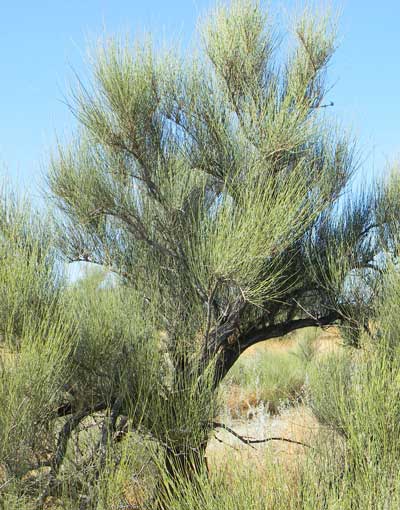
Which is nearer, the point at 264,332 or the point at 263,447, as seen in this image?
the point at 263,447

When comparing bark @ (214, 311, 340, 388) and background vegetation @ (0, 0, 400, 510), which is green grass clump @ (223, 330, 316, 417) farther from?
background vegetation @ (0, 0, 400, 510)

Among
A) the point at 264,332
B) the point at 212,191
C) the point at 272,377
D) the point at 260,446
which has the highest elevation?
the point at 212,191


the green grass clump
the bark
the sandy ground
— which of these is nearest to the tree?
the bark

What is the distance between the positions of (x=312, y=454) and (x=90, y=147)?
310 cm

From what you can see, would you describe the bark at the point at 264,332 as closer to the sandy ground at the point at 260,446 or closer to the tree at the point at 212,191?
the tree at the point at 212,191

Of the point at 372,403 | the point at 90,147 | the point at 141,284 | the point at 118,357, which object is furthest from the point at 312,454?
the point at 90,147

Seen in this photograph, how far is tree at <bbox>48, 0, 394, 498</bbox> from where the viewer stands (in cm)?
505

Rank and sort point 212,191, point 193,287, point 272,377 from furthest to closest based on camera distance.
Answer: point 272,377 → point 212,191 → point 193,287

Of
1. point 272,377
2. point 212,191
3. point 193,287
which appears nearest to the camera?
point 193,287

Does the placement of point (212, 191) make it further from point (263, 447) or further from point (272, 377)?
point (272, 377)

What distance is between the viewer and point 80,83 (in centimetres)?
545

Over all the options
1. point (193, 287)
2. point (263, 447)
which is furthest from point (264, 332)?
point (193, 287)

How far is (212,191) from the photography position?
593 centimetres

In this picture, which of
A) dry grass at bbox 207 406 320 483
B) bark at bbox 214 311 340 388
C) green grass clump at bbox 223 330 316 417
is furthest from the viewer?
green grass clump at bbox 223 330 316 417
